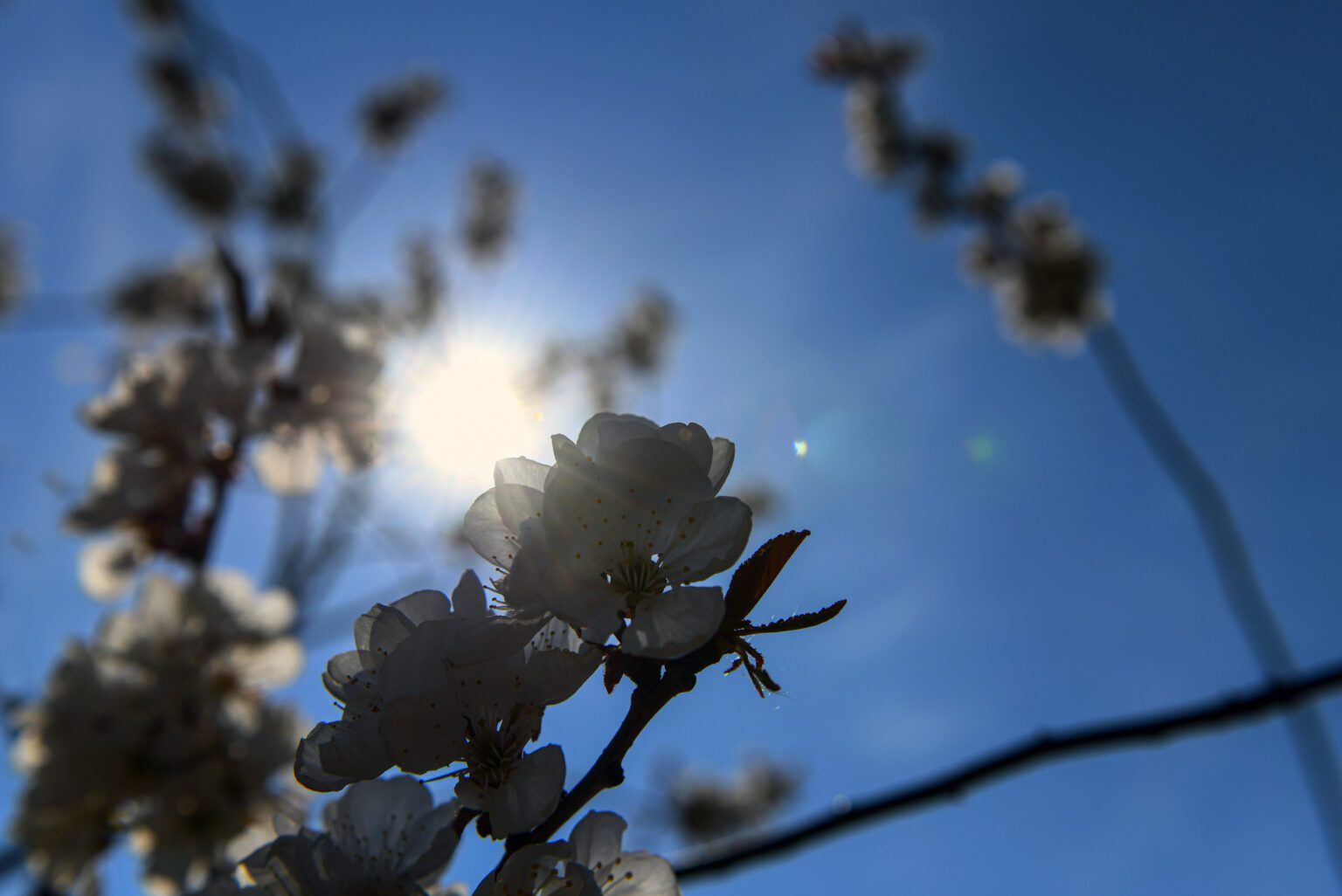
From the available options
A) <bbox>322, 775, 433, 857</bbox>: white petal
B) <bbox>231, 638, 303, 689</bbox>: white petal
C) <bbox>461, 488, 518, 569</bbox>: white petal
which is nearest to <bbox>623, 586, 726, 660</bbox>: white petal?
<bbox>461, 488, 518, 569</bbox>: white petal

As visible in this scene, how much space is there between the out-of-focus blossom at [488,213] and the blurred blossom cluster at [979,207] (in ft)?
16.3

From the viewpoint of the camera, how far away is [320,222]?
7.53 meters

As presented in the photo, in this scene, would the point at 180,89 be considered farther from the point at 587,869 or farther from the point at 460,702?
the point at 587,869

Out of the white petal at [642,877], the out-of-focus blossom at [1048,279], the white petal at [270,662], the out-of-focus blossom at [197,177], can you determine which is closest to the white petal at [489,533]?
the white petal at [642,877]

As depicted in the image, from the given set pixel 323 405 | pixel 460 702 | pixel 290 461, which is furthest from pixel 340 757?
pixel 290 461

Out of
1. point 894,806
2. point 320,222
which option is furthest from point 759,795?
point 894,806

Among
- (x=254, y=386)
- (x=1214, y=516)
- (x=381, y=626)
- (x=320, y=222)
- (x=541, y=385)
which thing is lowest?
(x=381, y=626)

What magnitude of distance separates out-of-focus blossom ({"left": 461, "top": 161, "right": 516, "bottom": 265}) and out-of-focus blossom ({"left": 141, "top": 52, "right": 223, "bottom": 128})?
3.07m

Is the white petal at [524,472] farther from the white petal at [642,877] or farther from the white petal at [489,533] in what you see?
the white petal at [642,877]

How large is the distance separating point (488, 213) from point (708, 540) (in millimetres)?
10993

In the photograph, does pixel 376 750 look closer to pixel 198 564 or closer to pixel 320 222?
pixel 198 564

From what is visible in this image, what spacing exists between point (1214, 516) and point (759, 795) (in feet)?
30.5

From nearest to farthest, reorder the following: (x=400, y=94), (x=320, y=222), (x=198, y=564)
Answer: (x=198, y=564), (x=320, y=222), (x=400, y=94)

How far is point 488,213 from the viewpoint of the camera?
1120 cm
